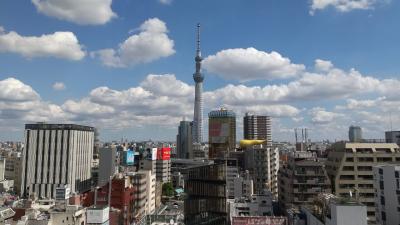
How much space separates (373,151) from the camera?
7131cm

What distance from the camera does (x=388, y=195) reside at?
47.4 metres

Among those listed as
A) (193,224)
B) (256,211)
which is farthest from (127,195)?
(256,211)

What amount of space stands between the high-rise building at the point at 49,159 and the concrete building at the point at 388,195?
10072 cm

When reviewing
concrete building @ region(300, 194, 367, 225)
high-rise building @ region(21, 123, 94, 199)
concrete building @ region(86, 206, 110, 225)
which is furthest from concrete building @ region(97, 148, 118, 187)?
concrete building @ region(300, 194, 367, 225)

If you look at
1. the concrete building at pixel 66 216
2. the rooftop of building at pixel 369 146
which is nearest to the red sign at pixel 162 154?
the rooftop of building at pixel 369 146

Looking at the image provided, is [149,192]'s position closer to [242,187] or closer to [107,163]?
[242,187]

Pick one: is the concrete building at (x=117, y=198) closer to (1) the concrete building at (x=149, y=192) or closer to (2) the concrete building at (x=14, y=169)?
(1) the concrete building at (x=149, y=192)

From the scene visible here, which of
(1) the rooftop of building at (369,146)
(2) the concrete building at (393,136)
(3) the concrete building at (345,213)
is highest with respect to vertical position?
(2) the concrete building at (393,136)

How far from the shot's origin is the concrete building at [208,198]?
202ft

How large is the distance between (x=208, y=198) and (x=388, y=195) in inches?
1075

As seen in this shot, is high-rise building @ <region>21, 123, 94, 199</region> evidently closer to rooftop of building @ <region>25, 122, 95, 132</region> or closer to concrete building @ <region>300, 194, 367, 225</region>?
rooftop of building @ <region>25, 122, 95, 132</region>

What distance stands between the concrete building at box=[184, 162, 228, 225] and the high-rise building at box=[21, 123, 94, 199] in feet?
242

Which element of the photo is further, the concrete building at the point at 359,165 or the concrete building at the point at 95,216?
the concrete building at the point at 359,165

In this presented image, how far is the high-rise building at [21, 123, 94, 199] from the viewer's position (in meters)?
124
